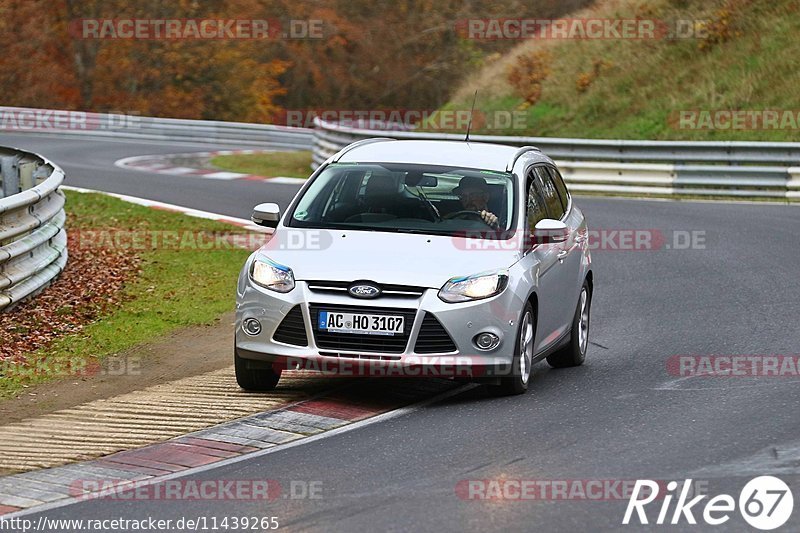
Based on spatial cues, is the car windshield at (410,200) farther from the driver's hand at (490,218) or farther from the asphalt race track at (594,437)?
the asphalt race track at (594,437)

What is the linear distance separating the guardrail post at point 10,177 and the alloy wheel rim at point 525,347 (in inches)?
363

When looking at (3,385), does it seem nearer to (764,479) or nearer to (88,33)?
(764,479)

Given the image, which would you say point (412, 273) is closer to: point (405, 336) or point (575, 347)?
point (405, 336)

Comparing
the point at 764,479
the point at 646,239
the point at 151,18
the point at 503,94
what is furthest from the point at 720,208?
the point at 151,18

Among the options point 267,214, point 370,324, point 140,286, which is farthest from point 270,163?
point 370,324

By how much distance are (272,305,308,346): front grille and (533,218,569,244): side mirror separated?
1.93 m

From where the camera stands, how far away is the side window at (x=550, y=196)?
1101 cm

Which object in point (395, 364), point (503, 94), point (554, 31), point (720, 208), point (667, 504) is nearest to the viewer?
point (667, 504)

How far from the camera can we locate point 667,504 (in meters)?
6.86

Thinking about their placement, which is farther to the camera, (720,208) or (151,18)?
(151,18)

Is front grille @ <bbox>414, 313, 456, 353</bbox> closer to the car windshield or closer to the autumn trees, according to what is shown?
the car windshield

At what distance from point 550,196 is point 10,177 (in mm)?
8439

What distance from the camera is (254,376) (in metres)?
9.71

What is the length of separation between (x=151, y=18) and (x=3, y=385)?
52.2 metres
